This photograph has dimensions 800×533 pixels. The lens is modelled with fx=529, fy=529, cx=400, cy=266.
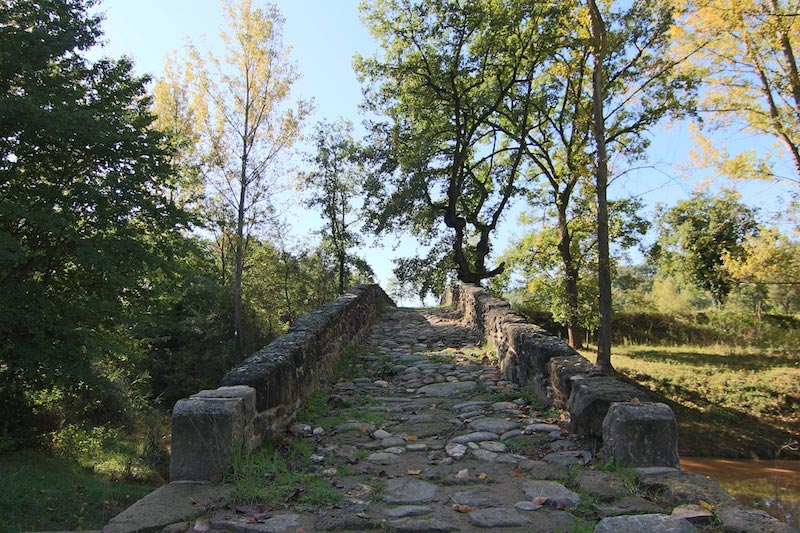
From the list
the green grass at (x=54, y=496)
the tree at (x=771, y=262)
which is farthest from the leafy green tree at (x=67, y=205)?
the tree at (x=771, y=262)

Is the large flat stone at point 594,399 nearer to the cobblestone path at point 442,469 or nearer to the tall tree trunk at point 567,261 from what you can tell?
the cobblestone path at point 442,469

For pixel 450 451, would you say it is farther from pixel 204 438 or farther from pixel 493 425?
pixel 204 438

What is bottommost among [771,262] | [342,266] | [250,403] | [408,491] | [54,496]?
[54,496]

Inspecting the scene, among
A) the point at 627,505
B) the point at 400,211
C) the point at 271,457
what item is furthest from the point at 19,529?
the point at 400,211

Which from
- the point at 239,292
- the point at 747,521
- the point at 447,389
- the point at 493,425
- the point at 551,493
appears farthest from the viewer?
the point at 239,292

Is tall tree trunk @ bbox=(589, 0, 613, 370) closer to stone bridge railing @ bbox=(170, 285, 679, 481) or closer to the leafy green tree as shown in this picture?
stone bridge railing @ bbox=(170, 285, 679, 481)

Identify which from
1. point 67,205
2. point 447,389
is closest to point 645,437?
point 447,389

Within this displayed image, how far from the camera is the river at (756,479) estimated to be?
8086 millimetres

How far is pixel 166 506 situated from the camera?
3.11 metres

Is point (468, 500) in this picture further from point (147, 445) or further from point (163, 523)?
point (147, 445)

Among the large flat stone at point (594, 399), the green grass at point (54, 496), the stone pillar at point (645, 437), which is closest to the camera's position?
the stone pillar at point (645, 437)

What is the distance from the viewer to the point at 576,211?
1848 centimetres

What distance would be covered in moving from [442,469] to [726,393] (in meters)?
14.3

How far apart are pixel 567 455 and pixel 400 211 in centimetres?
1618
